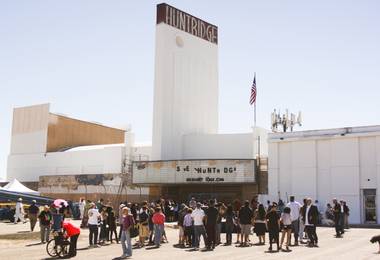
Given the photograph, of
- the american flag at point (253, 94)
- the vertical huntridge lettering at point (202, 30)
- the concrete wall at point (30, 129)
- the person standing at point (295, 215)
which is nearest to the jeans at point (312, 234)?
the person standing at point (295, 215)

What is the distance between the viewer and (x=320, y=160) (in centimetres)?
3641

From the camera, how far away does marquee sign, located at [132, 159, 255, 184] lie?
126 feet

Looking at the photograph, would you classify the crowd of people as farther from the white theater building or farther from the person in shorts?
the white theater building

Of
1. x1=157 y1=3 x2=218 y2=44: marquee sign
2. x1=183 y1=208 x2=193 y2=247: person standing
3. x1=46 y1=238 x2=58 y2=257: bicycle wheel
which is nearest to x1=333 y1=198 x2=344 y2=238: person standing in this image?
x1=183 y1=208 x2=193 y2=247: person standing

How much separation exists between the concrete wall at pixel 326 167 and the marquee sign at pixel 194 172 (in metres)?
2.08

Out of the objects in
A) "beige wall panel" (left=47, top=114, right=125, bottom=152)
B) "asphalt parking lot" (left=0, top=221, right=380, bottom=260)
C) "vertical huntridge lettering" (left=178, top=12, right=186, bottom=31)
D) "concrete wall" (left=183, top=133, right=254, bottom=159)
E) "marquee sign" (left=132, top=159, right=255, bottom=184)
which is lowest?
"asphalt parking lot" (left=0, top=221, right=380, bottom=260)

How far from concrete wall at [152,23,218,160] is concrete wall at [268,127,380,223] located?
33.6 feet

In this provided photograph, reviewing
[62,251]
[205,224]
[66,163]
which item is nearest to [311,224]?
[205,224]

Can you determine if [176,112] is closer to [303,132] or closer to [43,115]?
[303,132]

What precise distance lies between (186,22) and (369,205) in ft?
77.0

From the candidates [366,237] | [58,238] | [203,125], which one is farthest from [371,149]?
[58,238]

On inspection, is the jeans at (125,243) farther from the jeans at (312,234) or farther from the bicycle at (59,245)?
the jeans at (312,234)

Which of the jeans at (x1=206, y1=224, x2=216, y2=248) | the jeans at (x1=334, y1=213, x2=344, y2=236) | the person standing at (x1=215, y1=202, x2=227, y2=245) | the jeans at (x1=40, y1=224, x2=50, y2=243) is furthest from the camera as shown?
the jeans at (x1=334, y1=213, x2=344, y2=236)

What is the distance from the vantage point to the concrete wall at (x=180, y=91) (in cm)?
4444
